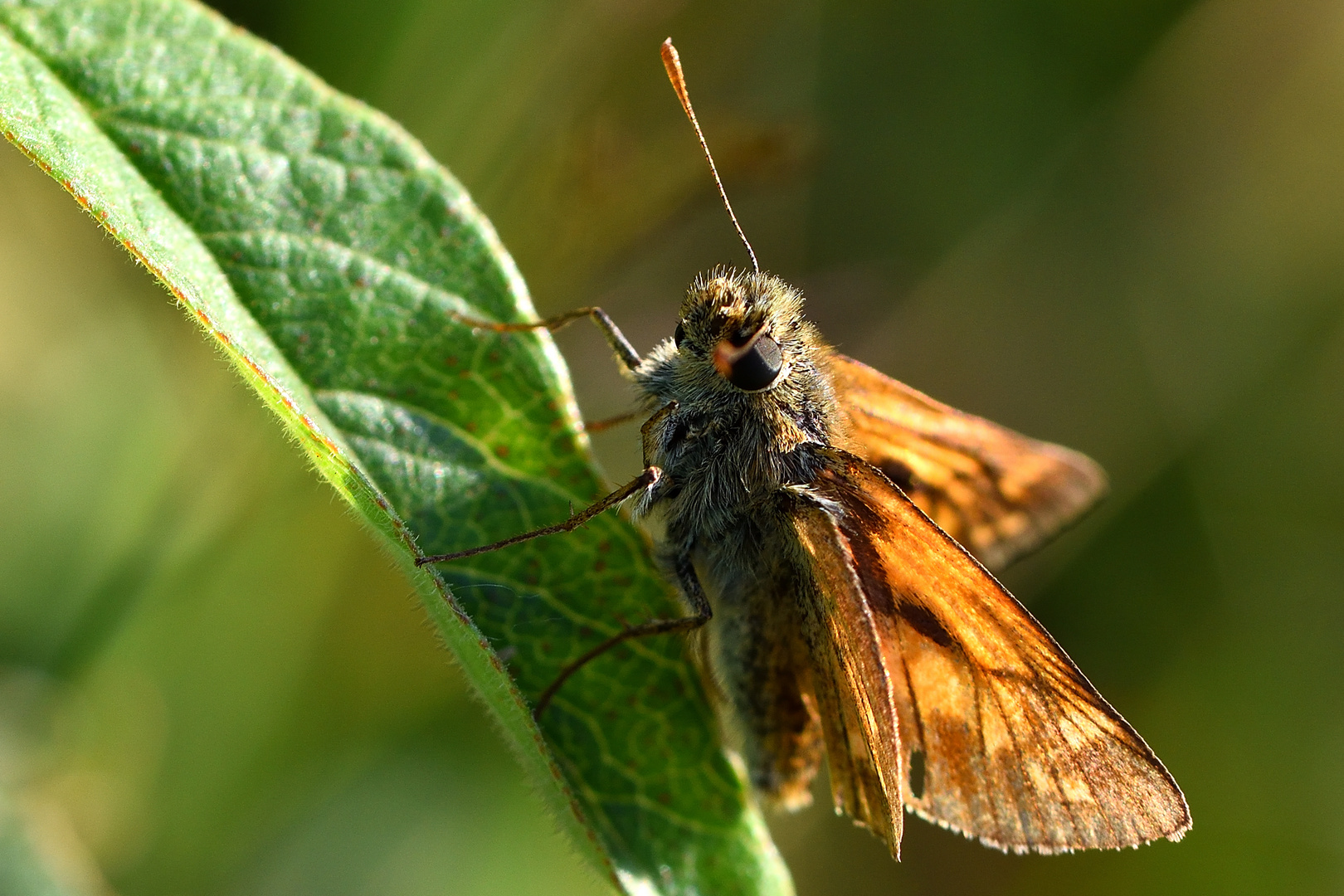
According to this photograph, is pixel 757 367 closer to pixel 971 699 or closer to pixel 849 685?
pixel 849 685

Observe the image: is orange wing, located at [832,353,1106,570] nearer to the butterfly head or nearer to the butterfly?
the butterfly

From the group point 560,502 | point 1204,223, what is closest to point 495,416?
point 560,502

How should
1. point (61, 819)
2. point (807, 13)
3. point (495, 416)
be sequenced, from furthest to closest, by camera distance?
point (807, 13), point (61, 819), point (495, 416)

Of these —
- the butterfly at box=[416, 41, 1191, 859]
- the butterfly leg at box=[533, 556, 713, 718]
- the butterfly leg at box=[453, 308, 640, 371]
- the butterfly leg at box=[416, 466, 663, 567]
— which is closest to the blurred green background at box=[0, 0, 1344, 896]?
the butterfly leg at box=[453, 308, 640, 371]

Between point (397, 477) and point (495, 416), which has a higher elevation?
point (495, 416)

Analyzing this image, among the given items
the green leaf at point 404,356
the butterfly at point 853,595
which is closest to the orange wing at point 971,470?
the butterfly at point 853,595

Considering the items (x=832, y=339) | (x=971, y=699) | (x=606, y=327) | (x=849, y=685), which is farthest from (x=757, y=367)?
(x=832, y=339)

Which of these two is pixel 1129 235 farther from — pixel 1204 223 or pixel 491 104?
pixel 491 104
